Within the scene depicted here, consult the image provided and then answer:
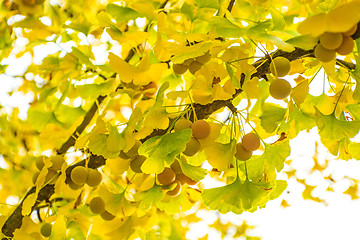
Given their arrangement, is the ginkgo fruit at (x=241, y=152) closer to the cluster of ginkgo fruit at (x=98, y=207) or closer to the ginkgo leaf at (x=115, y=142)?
the ginkgo leaf at (x=115, y=142)

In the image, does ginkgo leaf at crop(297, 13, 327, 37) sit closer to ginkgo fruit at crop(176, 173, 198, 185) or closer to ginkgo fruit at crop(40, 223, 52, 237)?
ginkgo fruit at crop(176, 173, 198, 185)

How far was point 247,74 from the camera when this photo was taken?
534 mm

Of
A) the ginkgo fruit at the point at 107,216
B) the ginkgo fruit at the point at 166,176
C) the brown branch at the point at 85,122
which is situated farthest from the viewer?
the brown branch at the point at 85,122

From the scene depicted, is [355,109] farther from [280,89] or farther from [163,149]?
[163,149]

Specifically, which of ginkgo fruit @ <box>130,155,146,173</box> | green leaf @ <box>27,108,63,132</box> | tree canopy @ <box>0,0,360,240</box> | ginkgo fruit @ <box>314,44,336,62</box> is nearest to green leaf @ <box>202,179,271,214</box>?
tree canopy @ <box>0,0,360,240</box>

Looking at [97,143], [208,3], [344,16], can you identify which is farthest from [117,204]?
[344,16]

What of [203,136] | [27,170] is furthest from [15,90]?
[203,136]

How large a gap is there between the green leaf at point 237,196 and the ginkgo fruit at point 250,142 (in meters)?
0.05

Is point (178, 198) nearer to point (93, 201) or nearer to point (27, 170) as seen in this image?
point (93, 201)

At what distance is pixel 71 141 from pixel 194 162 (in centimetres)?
34

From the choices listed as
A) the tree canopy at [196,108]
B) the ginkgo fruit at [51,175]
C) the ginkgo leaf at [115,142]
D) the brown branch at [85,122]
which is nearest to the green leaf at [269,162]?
the tree canopy at [196,108]

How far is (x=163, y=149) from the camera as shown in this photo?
543 mm

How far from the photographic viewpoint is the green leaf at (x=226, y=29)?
49 cm

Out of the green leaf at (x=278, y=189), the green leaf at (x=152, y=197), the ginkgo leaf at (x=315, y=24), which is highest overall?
the ginkgo leaf at (x=315, y=24)
